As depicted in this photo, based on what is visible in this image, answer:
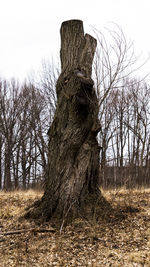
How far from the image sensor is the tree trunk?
647 cm

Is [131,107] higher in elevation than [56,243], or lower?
higher

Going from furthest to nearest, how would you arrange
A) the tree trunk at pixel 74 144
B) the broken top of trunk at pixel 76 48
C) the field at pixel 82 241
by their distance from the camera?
the broken top of trunk at pixel 76 48
the tree trunk at pixel 74 144
the field at pixel 82 241

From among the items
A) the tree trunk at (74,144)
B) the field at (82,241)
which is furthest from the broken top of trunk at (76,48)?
the field at (82,241)

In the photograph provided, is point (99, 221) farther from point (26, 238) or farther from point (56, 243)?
point (26, 238)

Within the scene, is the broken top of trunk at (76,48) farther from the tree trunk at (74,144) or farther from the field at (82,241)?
the field at (82,241)

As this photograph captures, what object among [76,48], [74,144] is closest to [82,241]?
[74,144]

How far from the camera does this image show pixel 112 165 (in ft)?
79.1

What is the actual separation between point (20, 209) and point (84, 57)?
4.89 meters

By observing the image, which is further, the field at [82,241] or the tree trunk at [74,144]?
the tree trunk at [74,144]

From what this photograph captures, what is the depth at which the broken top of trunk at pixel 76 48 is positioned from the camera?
23.4 ft

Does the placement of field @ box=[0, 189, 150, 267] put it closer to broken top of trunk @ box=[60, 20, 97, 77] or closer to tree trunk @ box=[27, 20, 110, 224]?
tree trunk @ box=[27, 20, 110, 224]

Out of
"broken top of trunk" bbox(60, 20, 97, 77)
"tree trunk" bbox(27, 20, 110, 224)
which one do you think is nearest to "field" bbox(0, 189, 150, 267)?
"tree trunk" bbox(27, 20, 110, 224)

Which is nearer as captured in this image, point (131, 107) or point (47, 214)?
point (47, 214)

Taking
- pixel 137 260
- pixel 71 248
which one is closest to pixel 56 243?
pixel 71 248
